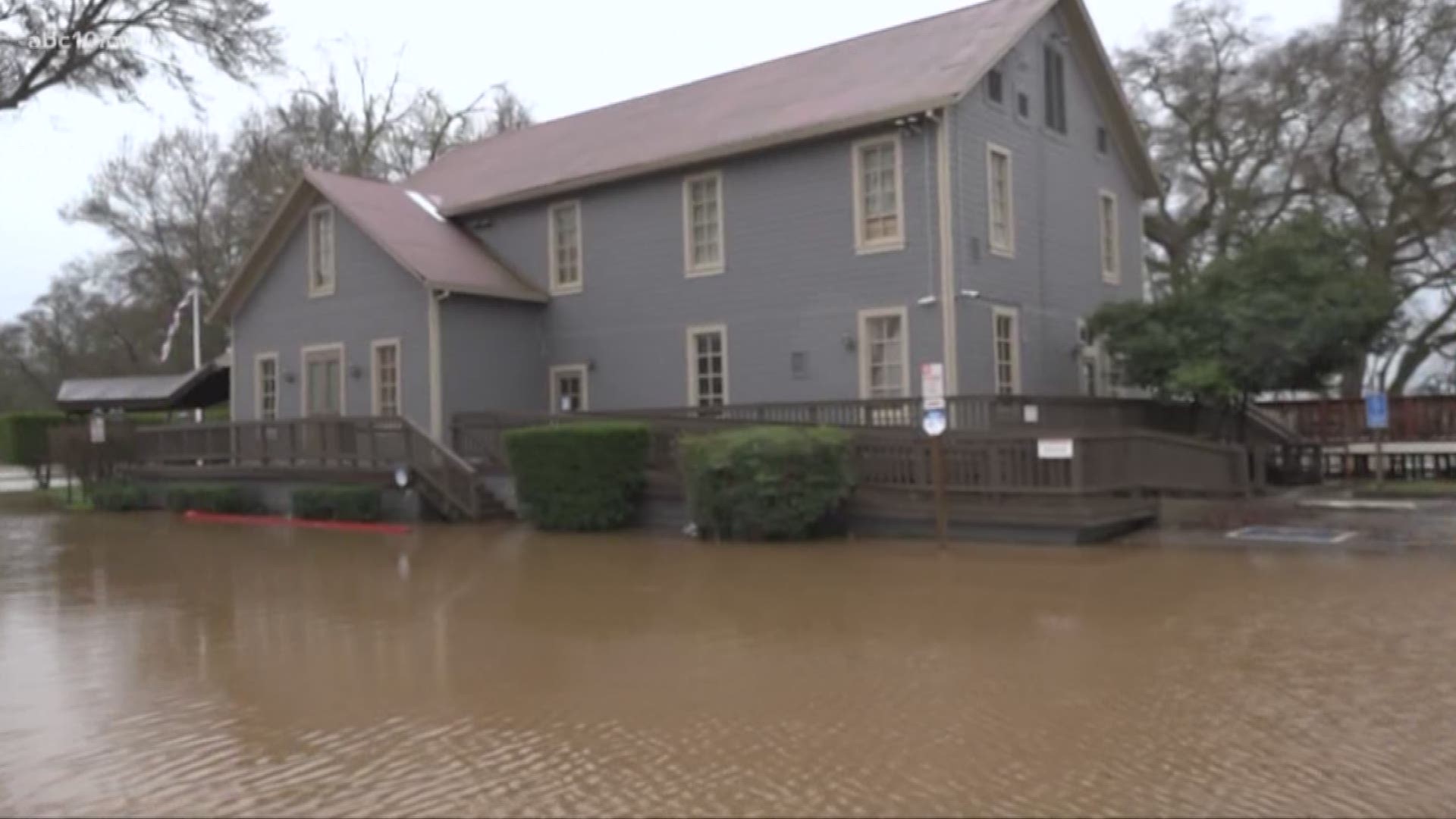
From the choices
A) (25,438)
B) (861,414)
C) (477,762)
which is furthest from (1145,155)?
(25,438)

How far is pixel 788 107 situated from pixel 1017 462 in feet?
28.9

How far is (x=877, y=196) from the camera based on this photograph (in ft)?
61.0

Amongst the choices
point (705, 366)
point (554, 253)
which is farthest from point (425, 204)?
point (705, 366)

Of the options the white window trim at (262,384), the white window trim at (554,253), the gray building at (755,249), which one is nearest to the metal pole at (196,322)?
the white window trim at (262,384)

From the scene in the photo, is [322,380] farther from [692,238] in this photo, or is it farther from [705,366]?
[692,238]

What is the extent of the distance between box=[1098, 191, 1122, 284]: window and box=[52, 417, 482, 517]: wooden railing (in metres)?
12.3

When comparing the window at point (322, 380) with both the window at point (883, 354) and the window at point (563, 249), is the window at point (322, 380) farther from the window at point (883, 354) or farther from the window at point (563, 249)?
the window at point (883, 354)

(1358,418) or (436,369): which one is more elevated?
(436,369)

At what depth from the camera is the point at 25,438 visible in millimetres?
34062

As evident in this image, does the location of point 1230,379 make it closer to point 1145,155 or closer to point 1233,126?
point 1145,155

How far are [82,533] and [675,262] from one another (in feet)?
35.2

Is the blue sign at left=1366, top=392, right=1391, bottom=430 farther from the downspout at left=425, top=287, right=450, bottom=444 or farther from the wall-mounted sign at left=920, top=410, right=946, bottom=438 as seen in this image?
the downspout at left=425, top=287, right=450, bottom=444

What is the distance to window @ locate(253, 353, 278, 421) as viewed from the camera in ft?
83.5

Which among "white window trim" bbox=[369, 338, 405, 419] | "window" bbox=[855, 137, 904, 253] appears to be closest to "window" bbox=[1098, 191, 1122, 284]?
"window" bbox=[855, 137, 904, 253]
